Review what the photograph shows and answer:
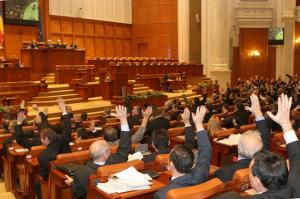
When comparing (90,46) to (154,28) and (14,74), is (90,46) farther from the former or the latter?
(14,74)

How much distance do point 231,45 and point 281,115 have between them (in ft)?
61.8

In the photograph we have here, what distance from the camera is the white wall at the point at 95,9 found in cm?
1928

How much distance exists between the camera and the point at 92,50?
822 inches

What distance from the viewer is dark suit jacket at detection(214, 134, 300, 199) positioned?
2.37 metres

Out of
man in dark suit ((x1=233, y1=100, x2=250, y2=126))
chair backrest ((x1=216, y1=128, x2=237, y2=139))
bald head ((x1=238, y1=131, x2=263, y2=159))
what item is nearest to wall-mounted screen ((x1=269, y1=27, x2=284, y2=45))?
man in dark suit ((x1=233, y1=100, x2=250, y2=126))

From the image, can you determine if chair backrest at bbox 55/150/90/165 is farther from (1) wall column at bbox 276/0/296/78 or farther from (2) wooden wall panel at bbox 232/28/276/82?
(1) wall column at bbox 276/0/296/78

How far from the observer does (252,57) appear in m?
21.8

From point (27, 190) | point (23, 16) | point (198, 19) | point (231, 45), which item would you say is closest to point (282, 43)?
point (231, 45)

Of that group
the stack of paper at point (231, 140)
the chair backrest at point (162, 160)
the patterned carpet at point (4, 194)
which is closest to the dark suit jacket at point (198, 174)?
the chair backrest at point (162, 160)

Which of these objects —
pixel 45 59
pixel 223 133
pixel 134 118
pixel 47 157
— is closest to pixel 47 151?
pixel 47 157

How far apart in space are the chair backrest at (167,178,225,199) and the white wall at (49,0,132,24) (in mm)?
17512

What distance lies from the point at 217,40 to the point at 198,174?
17084 mm

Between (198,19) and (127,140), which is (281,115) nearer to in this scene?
(127,140)

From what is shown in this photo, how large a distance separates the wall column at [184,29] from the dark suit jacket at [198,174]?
57.6ft
